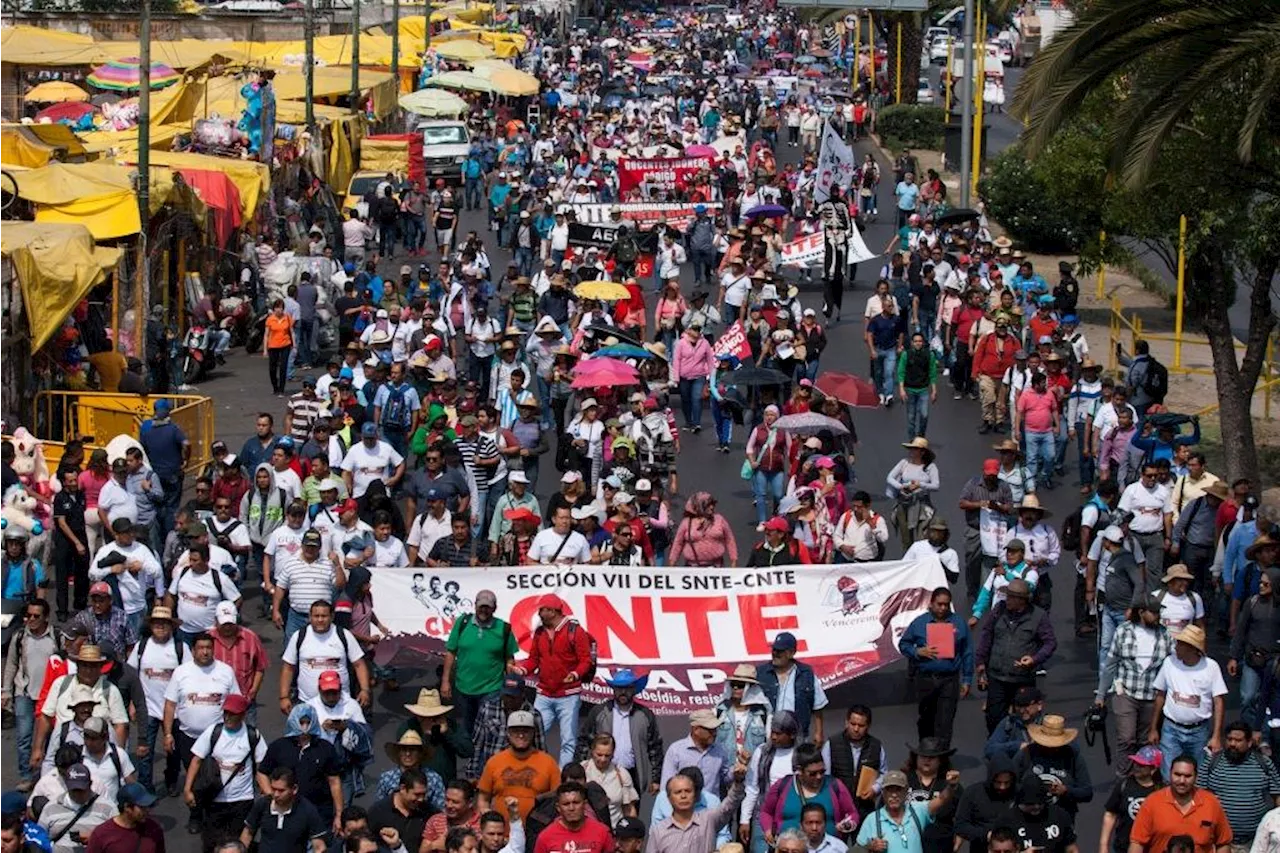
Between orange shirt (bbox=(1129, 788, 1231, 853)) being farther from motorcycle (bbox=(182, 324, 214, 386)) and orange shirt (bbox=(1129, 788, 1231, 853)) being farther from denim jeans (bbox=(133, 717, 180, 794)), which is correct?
motorcycle (bbox=(182, 324, 214, 386))

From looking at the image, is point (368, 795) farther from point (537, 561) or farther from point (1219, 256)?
point (1219, 256)

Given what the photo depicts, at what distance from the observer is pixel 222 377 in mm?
30109

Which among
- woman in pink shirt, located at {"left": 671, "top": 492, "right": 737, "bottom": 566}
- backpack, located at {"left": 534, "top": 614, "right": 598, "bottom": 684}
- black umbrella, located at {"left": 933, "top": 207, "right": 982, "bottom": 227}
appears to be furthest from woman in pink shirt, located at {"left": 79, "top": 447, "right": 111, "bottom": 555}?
black umbrella, located at {"left": 933, "top": 207, "right": 982, "bottom": 227}

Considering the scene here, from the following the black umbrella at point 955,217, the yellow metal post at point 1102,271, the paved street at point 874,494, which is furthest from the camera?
the black umbrella at point 955,217

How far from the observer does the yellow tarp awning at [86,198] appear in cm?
2756

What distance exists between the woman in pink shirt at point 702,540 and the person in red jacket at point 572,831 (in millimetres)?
5865

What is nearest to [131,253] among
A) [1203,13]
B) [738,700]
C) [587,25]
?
[1203,13]

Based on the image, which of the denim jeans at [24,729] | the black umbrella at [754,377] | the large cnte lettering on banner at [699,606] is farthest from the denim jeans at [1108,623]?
the denim jeans at [24,729]

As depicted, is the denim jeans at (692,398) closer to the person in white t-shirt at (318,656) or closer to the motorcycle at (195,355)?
the motorcycle at (195,355)

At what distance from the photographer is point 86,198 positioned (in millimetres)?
28000

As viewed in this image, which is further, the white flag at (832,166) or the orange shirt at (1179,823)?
the white flag at (832,166)

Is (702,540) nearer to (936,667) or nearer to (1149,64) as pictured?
(936,667)

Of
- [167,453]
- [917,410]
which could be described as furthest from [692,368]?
[167,453]

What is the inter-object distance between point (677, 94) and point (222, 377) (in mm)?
38680
